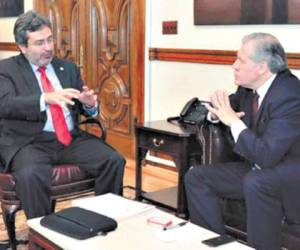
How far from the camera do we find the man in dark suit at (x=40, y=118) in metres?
3.13

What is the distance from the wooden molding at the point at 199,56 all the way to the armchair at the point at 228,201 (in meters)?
0.97

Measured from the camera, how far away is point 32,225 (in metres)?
2.33

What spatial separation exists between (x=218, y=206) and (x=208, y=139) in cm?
41

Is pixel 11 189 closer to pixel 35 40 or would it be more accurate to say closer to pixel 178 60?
pixel 35 40

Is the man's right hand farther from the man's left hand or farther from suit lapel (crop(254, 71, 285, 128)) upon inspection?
suit lapel (crop(254, 71, 285, 128))

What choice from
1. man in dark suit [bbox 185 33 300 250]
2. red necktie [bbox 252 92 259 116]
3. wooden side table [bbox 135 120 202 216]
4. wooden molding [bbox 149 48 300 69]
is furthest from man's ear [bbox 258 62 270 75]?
wooden molding [bbox 149 48 300 69]

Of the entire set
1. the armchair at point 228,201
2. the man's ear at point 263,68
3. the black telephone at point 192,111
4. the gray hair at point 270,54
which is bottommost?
the armchair at point 228,201

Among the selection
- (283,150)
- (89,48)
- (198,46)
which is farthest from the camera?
(89,48)

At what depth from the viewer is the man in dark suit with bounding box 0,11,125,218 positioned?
3127mm

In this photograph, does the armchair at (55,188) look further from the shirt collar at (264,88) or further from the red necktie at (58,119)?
the shirt collar at (264,88)

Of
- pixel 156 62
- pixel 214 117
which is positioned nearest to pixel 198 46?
pixel 156 62

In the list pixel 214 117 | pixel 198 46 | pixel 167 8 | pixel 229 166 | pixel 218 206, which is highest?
pixel 167 8

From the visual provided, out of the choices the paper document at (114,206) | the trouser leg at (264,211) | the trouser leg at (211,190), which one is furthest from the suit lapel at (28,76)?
the trouser leg at (264,211)

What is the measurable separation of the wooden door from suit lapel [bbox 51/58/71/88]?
1.59m
